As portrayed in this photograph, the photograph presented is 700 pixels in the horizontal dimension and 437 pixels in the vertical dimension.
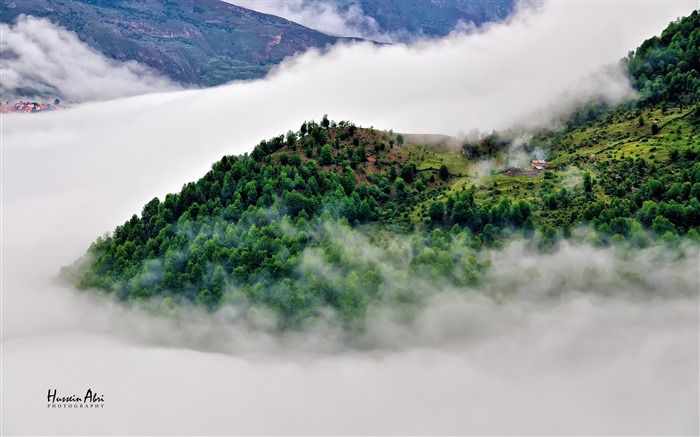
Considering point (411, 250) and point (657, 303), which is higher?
point (411, 250)

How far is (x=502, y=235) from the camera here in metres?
176

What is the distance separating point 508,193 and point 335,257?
5539cm

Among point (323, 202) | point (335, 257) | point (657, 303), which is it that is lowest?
point (657, 303)

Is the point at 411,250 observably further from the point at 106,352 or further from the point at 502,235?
the point at 106,352

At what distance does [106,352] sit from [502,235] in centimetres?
10210

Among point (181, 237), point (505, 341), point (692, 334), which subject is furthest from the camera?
point (181, 237)

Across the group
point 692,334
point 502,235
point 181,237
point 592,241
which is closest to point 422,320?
point 502,235

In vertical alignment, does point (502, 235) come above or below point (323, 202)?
below

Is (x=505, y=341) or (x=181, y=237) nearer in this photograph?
(x=505, y=341)

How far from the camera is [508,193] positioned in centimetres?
19738

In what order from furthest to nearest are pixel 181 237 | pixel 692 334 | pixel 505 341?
1. pixel 181 237
2. pixel 505 341
3. pixel 692 334

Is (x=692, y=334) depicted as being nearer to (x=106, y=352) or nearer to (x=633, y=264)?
(x=633, y=264)

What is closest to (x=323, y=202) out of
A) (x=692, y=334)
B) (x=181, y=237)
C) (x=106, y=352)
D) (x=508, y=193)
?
(x=181, y=237)

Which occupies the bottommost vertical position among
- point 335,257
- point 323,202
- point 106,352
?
point 106,352
